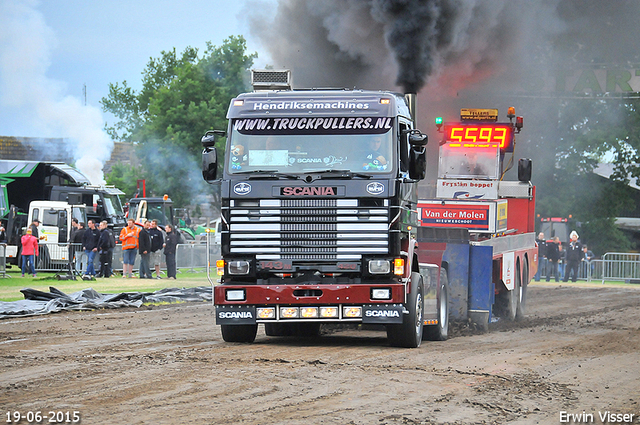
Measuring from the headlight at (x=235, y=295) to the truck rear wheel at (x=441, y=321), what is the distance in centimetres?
315

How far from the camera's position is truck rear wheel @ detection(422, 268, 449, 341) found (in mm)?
13711

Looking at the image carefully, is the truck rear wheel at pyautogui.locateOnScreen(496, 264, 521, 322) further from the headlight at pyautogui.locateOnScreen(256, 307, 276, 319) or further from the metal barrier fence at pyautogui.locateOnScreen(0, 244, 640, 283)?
the metal barrier fence at pyautogui.locateOnScreen(0, 244, 640, 283)

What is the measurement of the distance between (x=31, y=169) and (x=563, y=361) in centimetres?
2778

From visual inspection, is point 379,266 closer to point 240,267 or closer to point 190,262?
point 240,267

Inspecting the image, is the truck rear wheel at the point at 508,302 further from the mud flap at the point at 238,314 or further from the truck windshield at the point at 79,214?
the truck windshield at the point at 79,214

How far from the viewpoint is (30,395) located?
830 centimetres

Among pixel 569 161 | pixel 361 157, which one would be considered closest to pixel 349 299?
pixel 361 157

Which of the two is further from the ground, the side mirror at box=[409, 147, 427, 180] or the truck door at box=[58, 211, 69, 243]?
the side mirror at box=[409, 147, 427, 180]

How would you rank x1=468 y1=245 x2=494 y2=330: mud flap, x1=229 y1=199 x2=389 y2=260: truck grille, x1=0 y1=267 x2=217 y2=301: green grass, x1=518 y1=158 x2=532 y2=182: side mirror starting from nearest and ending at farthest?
x1=229 y1=199 x2=389 y2=260: truck grille, x1=468 y1=245 x2=494 y2=330: mud flap, x1=518 y1=158 x2=532 y2=182: side mirror, x1=0 y1=267 x2=217 y2=301: green grass

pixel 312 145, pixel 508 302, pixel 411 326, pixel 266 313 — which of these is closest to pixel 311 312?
pixel 266 313

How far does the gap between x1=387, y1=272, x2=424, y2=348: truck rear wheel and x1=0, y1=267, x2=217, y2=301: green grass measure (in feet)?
38.7

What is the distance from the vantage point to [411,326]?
12.2 metres

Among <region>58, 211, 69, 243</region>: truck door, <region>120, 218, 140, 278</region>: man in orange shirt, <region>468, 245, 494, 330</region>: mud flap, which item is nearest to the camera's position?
<region>468, 245, 494, 330</region>: mud flap

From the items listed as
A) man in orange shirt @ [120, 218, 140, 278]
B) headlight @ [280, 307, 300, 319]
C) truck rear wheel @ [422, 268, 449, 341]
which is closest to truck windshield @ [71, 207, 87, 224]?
man in orange shirt @ [120, 218, 140, 278]
